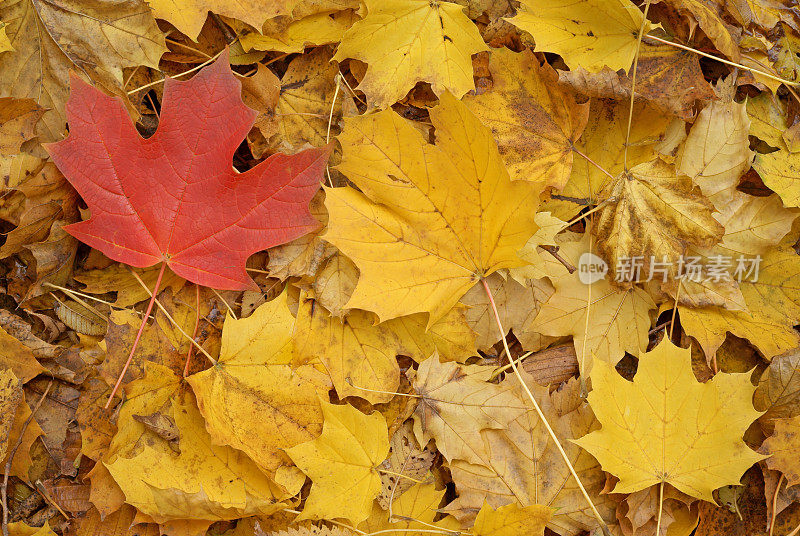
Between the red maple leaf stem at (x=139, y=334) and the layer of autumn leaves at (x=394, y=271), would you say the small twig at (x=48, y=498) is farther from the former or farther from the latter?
the red maple leaf stem at (x=139, y=334)

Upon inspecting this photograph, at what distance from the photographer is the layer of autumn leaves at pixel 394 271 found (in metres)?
1.34

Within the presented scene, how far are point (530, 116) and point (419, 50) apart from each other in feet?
1.12

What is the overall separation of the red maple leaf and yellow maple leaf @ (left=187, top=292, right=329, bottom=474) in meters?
0.12

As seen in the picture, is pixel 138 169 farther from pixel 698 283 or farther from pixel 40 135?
pixel 698 283

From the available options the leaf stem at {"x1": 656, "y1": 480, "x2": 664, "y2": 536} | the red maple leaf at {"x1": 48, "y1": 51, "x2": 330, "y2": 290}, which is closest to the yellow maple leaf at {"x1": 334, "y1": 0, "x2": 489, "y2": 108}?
the red maple leaf at {"x1": 48, "y1": 51, "x2": 330, "y2": 290}

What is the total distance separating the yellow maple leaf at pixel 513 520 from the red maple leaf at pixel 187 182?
786 mm

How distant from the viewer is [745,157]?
5.02 ft

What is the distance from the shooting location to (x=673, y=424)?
55.2 inches

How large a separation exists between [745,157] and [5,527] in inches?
81.2

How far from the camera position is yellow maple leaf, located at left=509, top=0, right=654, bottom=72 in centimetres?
147

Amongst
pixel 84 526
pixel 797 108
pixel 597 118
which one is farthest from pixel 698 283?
pixel 84 526

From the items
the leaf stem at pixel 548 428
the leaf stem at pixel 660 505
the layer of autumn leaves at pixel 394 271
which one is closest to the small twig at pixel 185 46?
the layer of autumn leaves at pixel 394 271

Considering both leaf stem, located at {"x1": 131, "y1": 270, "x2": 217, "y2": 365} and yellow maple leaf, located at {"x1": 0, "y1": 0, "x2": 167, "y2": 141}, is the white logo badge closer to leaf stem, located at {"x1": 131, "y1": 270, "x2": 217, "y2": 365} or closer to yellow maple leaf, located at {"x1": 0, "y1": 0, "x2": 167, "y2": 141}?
leaf stem, located at {"x1": 131, "y1": 270, "x2": 217, "y2": 365}

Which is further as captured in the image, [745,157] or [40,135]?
[745,157]
